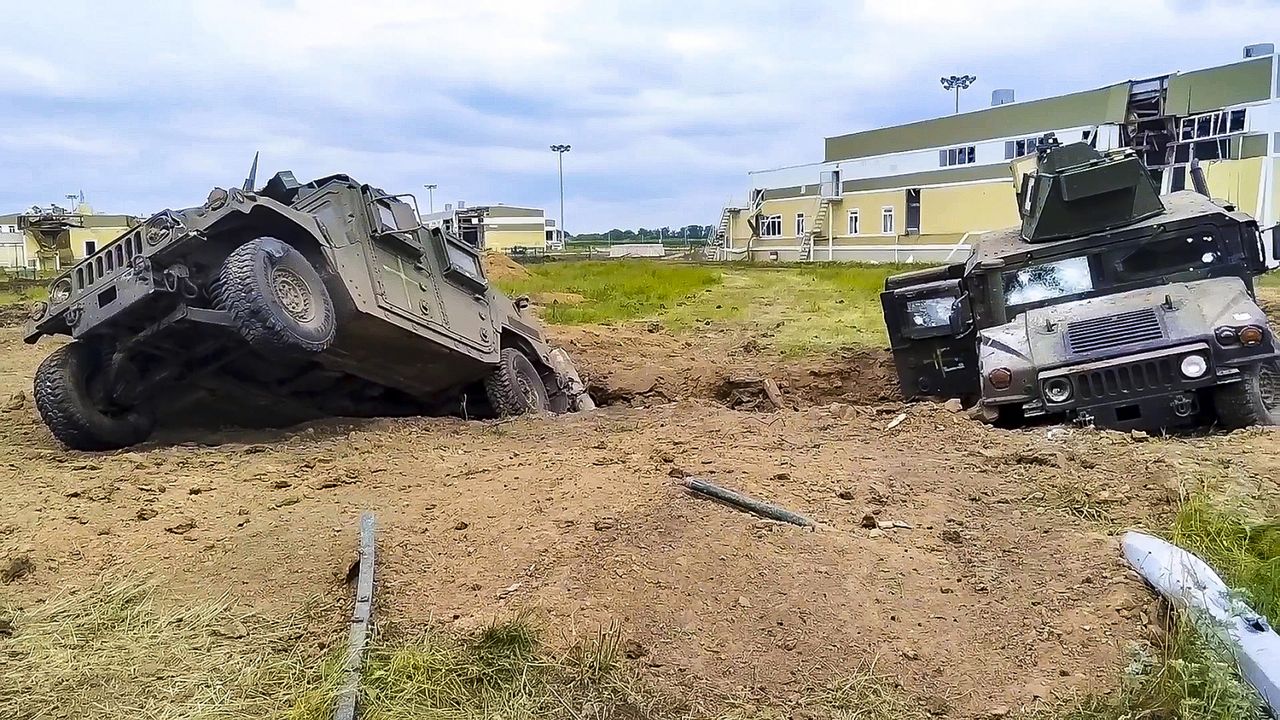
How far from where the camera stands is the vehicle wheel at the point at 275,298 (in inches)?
248

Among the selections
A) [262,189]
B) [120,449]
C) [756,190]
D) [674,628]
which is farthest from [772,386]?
[756,190]

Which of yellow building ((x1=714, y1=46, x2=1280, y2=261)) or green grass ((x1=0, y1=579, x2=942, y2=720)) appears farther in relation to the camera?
yellow building ((x1=714, y1=46, x2=1280, y2=261))

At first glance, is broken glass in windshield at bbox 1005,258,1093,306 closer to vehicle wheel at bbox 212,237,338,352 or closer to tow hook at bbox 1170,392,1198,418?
tow hook at bbox 1170,392,1198,418

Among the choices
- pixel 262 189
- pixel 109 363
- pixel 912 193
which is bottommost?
pixel 109 363

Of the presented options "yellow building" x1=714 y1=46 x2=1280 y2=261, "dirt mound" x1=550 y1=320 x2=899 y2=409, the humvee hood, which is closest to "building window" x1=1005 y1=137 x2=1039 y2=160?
"yellow building" x1=714 y1=46 x2=1280 y2=261

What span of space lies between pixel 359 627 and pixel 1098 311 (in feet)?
17.3

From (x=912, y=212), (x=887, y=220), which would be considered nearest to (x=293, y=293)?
(x=912, y=212)

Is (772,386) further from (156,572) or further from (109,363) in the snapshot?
(156,572)

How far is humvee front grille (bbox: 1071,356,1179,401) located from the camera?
6.16 metres

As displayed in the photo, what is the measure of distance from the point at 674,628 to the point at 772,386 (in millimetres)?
6356

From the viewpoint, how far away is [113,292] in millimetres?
6762

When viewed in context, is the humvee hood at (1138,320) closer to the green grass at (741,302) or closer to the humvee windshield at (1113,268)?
the humvee windshield at (1113,268)

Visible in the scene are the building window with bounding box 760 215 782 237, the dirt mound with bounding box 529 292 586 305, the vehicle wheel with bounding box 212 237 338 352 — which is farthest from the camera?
the building window with bounding box 760 215 782 237

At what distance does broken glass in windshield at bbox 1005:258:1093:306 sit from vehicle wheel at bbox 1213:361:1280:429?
1.56 metres
